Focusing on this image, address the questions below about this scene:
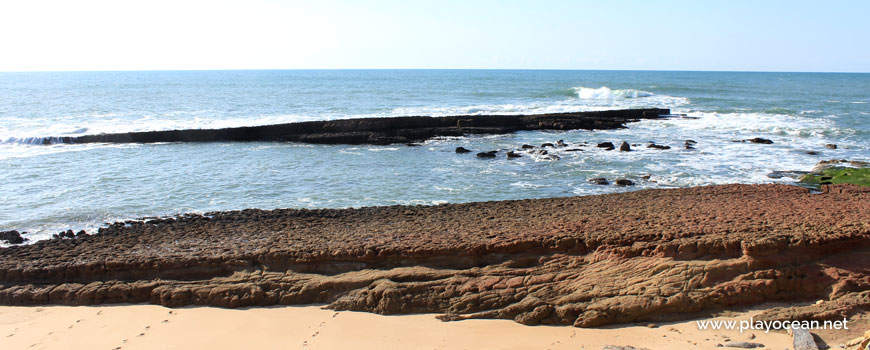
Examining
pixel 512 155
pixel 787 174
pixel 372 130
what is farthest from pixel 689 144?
pixel 372 130

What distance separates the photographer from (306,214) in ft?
39.1

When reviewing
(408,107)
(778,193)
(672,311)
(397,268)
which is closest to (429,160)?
(778,193)

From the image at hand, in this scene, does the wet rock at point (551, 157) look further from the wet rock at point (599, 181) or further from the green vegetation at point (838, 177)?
the green vegetation at point (838, 177)

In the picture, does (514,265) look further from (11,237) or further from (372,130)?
(372,130)

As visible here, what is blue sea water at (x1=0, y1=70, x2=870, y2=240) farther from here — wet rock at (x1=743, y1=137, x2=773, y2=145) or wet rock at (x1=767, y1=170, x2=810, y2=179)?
wet rock at (x1=743, y1=137, x2=773, y2=145)

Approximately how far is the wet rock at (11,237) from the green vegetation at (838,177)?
735 inches

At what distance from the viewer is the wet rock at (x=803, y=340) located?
19.6 feet

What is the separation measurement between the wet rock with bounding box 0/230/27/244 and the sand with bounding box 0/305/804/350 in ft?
13.8

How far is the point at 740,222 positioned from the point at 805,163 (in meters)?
13.8

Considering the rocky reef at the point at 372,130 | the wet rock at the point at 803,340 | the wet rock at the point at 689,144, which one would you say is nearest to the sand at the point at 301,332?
the wet rock at the point at 803,340

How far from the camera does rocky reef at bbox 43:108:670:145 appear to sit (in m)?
26.7

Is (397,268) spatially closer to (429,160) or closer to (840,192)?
(840,192)

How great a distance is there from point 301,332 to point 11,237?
8.04 meters

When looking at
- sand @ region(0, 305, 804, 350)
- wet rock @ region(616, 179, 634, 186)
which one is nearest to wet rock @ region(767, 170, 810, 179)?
wet rock @ region(616, 179, 634, 186)
